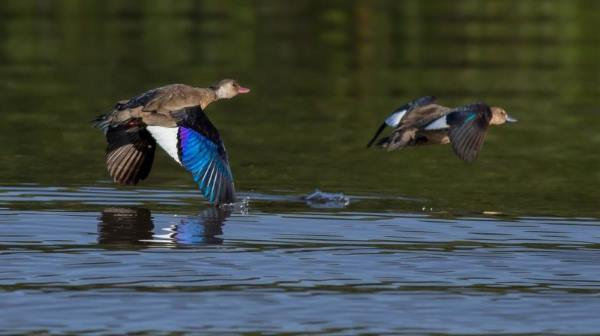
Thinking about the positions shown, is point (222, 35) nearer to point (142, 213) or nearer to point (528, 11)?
point (528, 11)

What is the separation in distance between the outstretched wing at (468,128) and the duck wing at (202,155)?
1870 mm

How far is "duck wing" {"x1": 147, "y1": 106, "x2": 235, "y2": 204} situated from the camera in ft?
43.4

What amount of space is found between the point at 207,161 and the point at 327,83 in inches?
433

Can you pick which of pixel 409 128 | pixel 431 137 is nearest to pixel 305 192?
pixel 409 128

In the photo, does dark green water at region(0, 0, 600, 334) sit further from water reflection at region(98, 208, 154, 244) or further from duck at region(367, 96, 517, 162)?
duck at region(367, 96, 517, 162)

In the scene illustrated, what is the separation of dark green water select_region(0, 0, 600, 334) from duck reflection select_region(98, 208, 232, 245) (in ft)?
0.11

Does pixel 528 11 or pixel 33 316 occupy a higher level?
pixel 528 11

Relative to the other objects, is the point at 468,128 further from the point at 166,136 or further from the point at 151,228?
the point at 151,228

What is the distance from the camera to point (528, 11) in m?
35.8

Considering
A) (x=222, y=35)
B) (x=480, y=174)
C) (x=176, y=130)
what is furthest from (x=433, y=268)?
(x=222, y=35)

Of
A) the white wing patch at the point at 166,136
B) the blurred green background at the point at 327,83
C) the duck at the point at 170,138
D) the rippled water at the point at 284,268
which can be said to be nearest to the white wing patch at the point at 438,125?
the rippled water at the point at 284,268

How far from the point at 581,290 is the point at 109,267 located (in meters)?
3.15

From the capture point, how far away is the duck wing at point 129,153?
1409 cm

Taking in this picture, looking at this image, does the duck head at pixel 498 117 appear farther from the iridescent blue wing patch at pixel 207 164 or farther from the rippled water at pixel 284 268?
the iridescent blue wing patch at pixel 207 164
